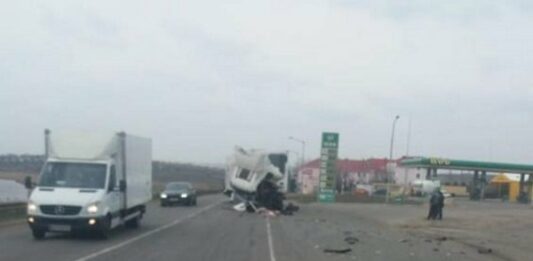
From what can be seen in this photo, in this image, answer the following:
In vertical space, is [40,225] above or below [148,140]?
below

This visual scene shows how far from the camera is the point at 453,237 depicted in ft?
114

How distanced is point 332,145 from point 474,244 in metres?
36.4

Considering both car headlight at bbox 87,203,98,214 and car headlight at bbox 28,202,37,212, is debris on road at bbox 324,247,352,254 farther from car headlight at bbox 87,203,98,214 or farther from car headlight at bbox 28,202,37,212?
car headlight at bbox 28,202,37,212

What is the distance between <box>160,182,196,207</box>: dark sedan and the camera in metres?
56.8

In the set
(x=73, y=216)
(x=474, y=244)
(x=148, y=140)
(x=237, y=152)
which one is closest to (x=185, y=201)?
(x=237, y=152)

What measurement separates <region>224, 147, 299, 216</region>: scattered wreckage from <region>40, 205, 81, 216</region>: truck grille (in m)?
26.7

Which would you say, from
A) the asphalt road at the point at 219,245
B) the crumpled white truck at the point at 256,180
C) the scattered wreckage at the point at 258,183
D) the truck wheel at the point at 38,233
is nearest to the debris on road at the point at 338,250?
the asphalt road at the point at 219,245

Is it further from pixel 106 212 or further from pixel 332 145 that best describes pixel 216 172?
pixel 106 212

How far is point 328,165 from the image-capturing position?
6775 cm

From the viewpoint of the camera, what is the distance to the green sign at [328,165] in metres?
66.9

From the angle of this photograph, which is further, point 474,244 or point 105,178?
point 474,244

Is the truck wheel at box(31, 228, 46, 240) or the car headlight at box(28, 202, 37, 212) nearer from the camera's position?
the car headlight at box(28, 202, 37, 212)

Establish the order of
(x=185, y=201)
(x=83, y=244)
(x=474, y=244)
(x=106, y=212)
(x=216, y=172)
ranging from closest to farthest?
(x=83, y=244)
(x=106, y=212)
(x=474, y=244)
(x=185, y=201)
(x=216, y=172)

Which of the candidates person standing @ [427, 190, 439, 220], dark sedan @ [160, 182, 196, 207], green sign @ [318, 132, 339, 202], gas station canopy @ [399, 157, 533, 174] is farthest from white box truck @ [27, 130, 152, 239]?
gas station canopy @ [399, 157, 533, 174]
